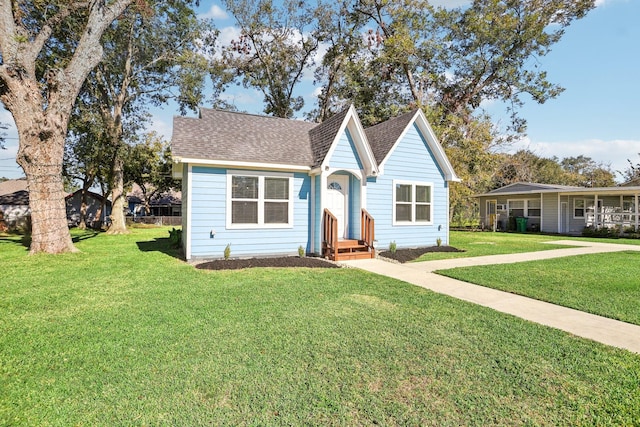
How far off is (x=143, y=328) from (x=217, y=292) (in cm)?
177

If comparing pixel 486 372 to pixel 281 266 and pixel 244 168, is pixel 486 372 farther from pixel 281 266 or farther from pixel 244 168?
pixel 244 168

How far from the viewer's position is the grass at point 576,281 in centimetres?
506

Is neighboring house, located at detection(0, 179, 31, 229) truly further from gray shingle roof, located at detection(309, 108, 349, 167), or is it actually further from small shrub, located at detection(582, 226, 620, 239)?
small shrub, located at detection(582, 226, 620, 239)

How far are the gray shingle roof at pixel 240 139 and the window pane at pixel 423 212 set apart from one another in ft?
15.2

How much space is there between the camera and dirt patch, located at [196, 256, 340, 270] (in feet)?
26.7

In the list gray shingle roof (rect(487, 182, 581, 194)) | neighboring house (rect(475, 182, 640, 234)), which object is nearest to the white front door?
neighboring house (rect(475, 182, 640, 234))

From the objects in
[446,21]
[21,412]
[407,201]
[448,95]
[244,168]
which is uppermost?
[446,21]

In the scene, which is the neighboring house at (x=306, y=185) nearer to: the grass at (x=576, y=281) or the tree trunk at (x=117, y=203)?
the grass at (x=576, y=281)

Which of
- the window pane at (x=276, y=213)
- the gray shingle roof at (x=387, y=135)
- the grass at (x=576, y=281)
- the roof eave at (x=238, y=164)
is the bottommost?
the grass at (x=576, y=281)

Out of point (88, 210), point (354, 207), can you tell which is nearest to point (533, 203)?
point (354, 207)

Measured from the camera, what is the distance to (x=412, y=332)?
393 cm

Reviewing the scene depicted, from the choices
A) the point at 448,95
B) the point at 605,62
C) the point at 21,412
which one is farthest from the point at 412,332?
the point at 448,95

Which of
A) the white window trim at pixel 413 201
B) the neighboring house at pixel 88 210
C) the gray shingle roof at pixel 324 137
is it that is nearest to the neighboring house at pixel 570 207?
the white window trim at pixel 413 201

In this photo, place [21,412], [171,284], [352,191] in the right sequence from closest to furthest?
[21,412], [171,284], [352,191]
